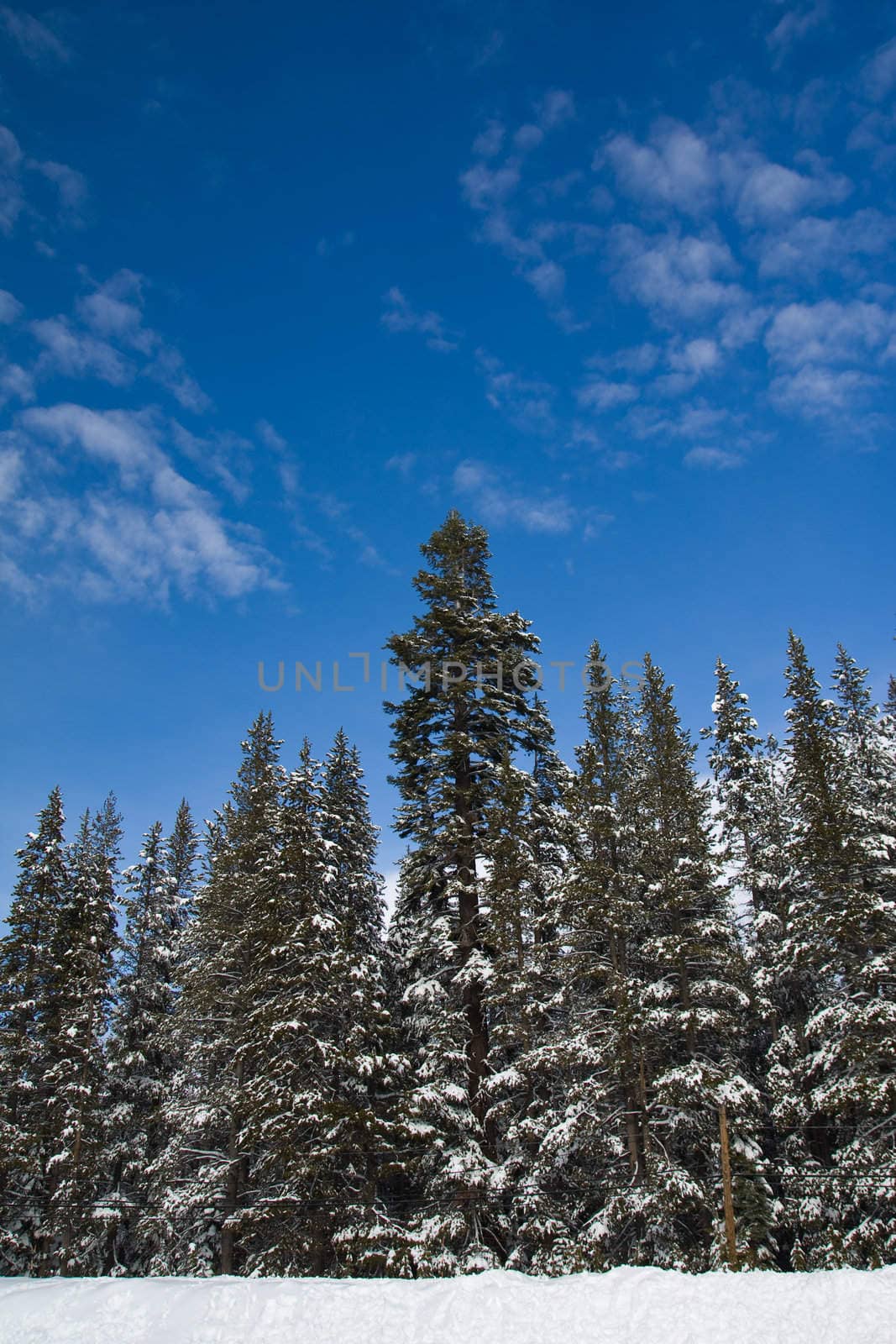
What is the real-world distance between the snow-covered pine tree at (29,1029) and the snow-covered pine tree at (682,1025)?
56.2ft

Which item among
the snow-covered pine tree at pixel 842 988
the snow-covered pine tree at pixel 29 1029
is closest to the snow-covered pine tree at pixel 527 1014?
the snow-covered pine tree at pixel 842 988

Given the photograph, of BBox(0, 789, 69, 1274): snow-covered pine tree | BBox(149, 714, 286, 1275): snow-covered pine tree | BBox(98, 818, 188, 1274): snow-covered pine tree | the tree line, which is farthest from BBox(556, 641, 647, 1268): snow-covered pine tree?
BBox(0, 789, 69, 1274): snow-covered pine tree

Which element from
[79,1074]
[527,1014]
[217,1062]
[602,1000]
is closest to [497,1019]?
[527,1014]

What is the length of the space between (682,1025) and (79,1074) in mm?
18820

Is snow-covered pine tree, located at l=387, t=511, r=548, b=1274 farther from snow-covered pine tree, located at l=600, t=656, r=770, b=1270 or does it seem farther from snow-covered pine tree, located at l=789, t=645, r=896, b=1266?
snow-covered pine tree, located at l=789, t=645, r=896, b=1266

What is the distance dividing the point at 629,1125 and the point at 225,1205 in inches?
398

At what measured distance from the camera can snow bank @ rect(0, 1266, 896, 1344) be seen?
9.52 meters

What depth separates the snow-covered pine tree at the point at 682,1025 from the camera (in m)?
15.2

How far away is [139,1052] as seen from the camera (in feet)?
88.8

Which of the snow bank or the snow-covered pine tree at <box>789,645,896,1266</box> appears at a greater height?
the snow-covered pine tree at <box>789,645,896,1266</box>

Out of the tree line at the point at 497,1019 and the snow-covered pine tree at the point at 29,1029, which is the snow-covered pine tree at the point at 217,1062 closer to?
the tree line at the point at 497,1019

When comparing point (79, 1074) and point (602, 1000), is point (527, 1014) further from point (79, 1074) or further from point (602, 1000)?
point (79, 1074)

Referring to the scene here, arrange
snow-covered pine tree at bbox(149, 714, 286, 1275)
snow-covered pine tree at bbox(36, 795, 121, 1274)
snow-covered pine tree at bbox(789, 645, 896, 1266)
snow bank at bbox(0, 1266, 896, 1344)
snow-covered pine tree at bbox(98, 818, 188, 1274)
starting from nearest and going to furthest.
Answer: snow bank at bbox(0, 1266, 896, 1344) → snow-covered pine tree at bbox(789, 645, 896, 1266) → snow-covered pine tree at bbox(149, 714, 286, 1275) → snow-covered pine tree at bbox(36, 795, 121, 1274) → snow-covered pine tree at bbox(98, 818, 188, 1274)

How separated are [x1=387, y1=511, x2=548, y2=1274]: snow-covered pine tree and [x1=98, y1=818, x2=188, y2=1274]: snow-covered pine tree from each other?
8.59 m
